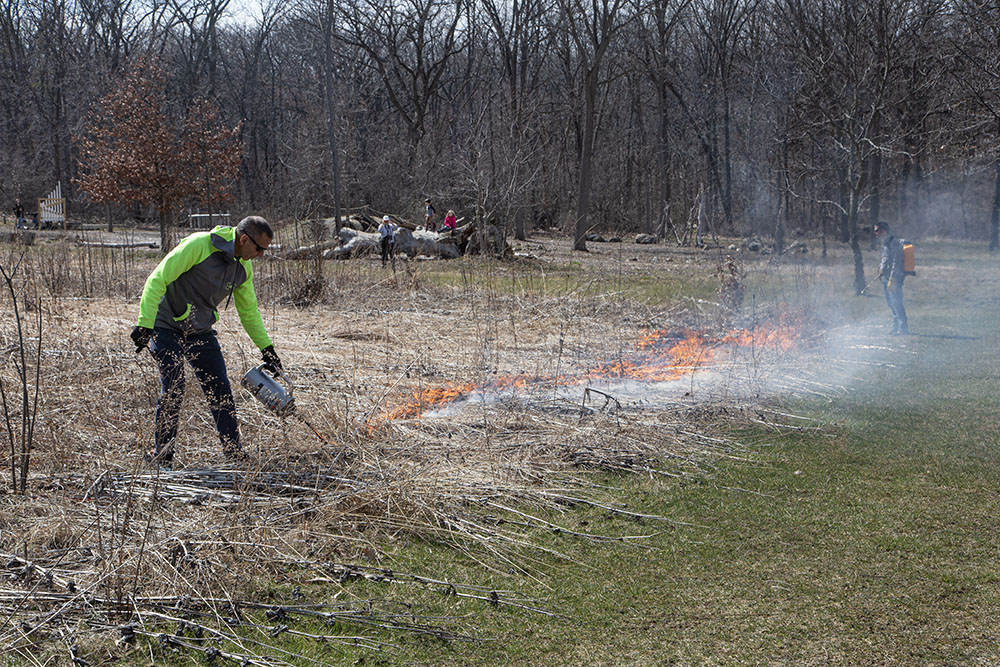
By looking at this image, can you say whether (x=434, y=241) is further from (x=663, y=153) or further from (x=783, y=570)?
(x=783, y=570)

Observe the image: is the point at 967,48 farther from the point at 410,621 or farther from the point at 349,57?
the point at 349,57

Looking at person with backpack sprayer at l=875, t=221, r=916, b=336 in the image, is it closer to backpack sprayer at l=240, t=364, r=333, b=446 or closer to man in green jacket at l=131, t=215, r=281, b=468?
backpack sprayer at l=240, t=364, r=333, b=446

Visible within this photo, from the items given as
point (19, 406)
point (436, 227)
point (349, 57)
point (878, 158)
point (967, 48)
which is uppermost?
point (349, 57)

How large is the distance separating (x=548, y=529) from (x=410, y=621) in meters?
1.35

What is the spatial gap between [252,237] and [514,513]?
A: 239cm

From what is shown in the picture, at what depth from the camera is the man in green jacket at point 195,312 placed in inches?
221

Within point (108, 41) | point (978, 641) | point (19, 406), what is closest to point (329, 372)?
point (19, 406)

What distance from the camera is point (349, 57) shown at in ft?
140

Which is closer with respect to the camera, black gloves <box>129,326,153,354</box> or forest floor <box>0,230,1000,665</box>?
forest floor <box>0,230,1000,665</box>

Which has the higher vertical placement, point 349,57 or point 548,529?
point 349,57

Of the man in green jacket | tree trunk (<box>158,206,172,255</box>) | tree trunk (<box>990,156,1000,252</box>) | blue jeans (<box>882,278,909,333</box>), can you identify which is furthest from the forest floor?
tree trunk (<box>990,156,1000,252</box>)

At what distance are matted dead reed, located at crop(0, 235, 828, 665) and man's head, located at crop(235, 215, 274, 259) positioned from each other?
1176mm

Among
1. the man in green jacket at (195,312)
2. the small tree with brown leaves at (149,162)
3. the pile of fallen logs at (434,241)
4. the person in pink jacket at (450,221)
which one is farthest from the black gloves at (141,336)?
the person in pink jacket at (450,221)

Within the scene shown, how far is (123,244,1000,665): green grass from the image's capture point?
13.0 feet
